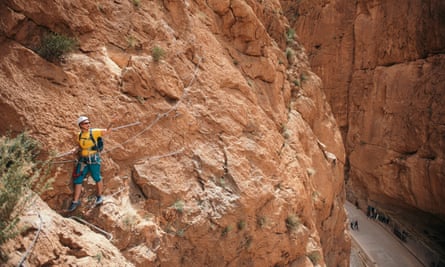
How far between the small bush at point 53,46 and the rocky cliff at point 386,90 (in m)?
20.9

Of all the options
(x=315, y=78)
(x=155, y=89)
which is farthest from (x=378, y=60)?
(x=155, y=89)

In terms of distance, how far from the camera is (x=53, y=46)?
160 inches

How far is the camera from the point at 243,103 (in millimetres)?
6559

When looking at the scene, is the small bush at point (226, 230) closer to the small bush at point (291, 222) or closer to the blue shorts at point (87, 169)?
the small bush at point (291, 222)

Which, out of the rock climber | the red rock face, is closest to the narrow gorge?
the rock climber

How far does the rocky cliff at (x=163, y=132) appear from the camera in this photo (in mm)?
3730

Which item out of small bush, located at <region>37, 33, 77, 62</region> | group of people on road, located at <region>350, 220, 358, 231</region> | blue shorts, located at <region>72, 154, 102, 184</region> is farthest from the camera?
group of people on road, located at <region>350, 220, 358, 231</region>

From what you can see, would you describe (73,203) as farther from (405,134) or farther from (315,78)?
(405,134)

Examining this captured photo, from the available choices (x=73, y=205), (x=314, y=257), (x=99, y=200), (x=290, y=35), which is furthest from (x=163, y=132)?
(x=290, y=35)

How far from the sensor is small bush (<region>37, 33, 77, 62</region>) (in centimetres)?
405

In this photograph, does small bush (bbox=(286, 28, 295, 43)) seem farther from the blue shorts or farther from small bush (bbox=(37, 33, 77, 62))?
the blue shorts

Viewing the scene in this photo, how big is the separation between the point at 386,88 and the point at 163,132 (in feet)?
71.3

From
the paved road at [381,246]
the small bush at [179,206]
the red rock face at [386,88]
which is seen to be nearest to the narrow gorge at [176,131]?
the small bush at [179,206]

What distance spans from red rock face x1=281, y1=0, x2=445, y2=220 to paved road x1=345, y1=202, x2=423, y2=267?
2730 millimetres
